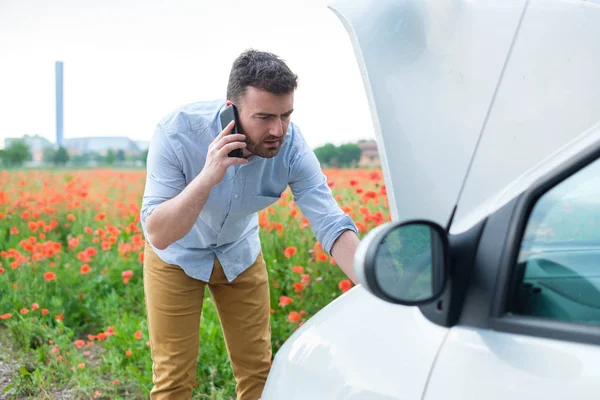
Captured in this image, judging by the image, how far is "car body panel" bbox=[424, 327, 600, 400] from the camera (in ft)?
4.46

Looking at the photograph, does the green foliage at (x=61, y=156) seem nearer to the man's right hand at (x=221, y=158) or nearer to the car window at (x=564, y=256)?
the man's right hand at (x=221, y=158)

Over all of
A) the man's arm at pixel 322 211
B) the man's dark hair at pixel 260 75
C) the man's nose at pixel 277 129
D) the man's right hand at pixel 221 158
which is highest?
the man's dark hair at pixel 260 75

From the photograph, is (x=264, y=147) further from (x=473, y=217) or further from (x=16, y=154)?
(x=16, y=154)

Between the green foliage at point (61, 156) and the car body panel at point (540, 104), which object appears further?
the green foliage at point (61, 156)

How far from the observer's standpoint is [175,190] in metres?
3.05

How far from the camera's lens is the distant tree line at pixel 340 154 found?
22.1 ft

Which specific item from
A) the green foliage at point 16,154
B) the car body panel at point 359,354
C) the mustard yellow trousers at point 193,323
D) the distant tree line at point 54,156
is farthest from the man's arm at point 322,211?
the green foliage at point 16,154

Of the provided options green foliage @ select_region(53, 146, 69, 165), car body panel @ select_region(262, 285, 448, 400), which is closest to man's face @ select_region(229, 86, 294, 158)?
car body panel @ select_region(262, 285, 448, 400)

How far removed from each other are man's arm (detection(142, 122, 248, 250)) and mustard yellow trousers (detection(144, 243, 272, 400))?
1.22 ft

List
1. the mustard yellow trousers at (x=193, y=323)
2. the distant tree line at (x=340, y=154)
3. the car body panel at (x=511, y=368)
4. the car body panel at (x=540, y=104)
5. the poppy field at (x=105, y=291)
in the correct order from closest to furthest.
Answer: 1. the car body panel at (x=511, y=368)
2. the car body panel at (x=540, y=104)
3. the mustard yellow trousers at (x=193, y=323)
4. the poppy field at (x=105, y=291)
5. the distant tree line at (x=340, y=154)

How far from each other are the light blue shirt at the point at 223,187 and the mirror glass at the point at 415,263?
1.46 m

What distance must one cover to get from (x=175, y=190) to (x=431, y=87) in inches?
55.8

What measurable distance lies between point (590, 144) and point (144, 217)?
197 cm

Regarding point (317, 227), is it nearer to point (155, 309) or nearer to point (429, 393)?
point (155, 309)
